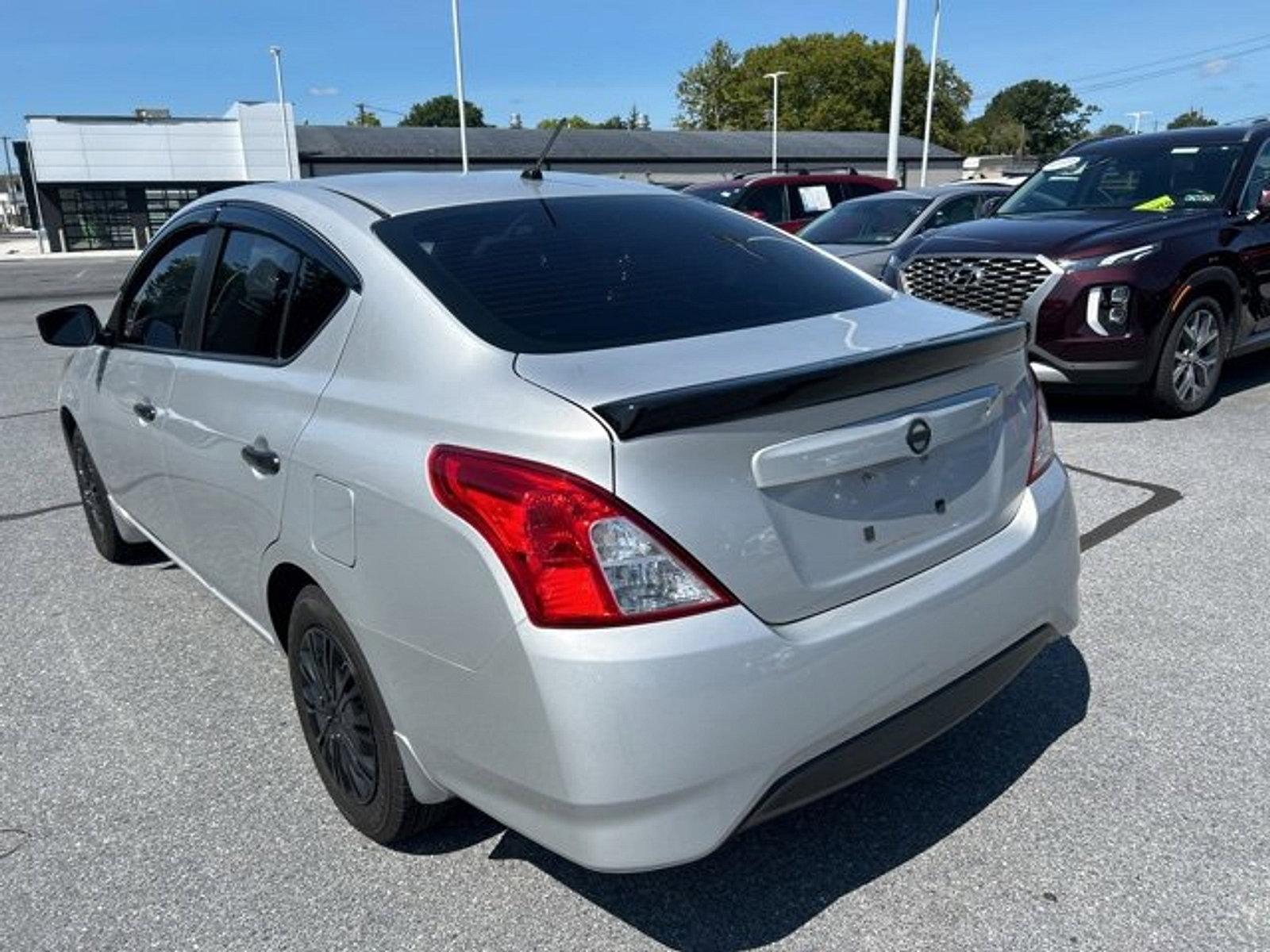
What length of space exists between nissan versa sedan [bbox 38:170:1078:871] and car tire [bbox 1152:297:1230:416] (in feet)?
13.7

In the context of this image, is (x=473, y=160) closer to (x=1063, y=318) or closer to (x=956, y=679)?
(x=1063, y=318)

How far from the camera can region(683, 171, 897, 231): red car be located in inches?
542

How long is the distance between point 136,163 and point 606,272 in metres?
50.4

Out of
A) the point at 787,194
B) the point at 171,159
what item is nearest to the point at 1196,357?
the point at 787,194

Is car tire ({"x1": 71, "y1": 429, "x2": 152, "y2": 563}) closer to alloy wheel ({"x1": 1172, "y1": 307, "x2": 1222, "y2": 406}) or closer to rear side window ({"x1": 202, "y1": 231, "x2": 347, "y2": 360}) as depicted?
rear side window ({"x1": 202, "y1": 231, "x2": 347, "y2": 360})

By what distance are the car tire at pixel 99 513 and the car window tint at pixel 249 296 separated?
1676 mm

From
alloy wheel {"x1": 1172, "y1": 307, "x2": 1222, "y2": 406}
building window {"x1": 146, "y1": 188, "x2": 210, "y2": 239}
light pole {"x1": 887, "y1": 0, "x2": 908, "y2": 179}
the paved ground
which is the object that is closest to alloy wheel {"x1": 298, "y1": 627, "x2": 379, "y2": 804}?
the paved ground

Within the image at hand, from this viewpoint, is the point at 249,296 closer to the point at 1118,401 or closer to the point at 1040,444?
the point at 1040,444

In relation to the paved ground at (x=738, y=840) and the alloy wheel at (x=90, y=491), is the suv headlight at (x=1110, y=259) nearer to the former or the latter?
the paved ground at (x=738, y=840)

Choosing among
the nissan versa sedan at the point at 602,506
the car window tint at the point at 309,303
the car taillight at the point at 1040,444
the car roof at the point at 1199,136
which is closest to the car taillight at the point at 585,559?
the nissan versa sedan at the point at 602,506

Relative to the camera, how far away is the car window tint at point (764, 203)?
44.7ft

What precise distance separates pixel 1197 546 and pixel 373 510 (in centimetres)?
368

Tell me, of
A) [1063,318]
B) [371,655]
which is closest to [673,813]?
[371,655]

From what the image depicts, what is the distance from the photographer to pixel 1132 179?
Result: 7.27 meters
